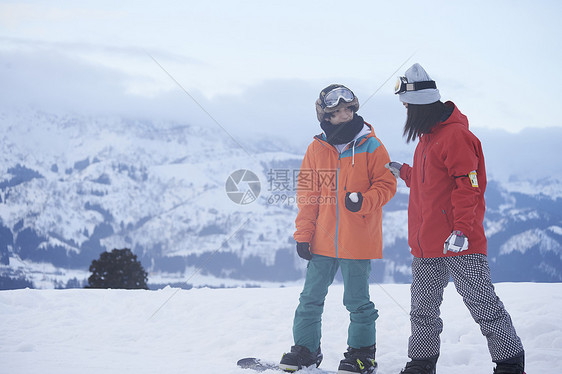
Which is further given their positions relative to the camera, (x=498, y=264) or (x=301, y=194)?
(x=498, y=264)

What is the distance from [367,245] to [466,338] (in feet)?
6.43

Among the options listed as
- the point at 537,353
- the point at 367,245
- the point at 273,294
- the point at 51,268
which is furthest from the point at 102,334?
the point at 51,268

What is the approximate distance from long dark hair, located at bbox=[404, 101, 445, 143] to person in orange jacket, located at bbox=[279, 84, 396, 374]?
386 millimetres

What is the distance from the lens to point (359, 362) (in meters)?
3.51

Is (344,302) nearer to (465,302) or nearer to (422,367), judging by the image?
(422,367)

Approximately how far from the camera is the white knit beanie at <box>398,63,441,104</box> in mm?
3270

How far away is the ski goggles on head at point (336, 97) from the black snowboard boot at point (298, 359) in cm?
201

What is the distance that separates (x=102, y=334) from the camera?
513 centimetres

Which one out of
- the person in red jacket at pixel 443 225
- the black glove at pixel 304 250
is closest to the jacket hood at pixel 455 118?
the person in red jacket at pixel 443 225

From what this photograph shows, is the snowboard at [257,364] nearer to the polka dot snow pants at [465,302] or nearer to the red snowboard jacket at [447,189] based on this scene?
the polka dot snow pants at [465,302]

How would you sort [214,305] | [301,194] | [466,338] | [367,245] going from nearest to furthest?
[367,245] < [301,194] < [466,338] < [214,305]

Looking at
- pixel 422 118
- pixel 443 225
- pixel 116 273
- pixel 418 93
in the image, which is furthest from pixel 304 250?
pixel 116 273

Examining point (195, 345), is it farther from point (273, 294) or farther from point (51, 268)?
point (51, 268)

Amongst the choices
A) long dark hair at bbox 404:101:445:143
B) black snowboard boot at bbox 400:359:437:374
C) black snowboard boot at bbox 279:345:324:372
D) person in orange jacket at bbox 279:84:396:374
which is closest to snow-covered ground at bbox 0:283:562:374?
black snowboard boot at bbox 279:345:324:372
